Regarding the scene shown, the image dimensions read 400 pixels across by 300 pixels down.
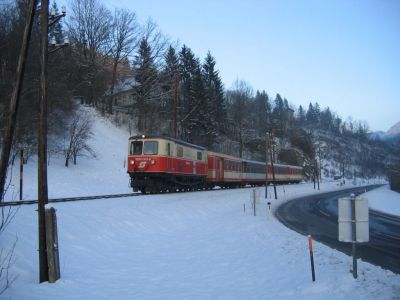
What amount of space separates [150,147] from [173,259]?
13832 millimetres

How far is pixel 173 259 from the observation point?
12609mm

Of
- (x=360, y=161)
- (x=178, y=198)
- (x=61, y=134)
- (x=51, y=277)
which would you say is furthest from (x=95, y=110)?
(x=360, y=161)

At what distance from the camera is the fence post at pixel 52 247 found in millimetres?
9173

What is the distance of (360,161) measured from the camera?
7106 inches

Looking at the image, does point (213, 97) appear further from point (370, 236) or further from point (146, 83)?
point (370, 236)

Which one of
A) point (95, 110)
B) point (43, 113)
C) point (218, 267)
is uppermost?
point (95, 110)

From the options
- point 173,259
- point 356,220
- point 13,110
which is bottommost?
point 173,259

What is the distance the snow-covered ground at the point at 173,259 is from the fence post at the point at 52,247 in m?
0.23

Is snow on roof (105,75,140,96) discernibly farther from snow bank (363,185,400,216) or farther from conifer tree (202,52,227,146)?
snow bank (363,185,400,216)

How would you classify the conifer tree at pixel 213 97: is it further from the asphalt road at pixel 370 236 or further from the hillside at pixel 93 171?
the asphalt road at pixel 370 236

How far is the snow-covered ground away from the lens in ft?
30.0

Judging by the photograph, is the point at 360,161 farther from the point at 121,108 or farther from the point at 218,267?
the point at 218,267

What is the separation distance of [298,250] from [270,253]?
3.17 ft

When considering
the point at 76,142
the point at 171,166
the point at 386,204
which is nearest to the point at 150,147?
the point at 171,166
